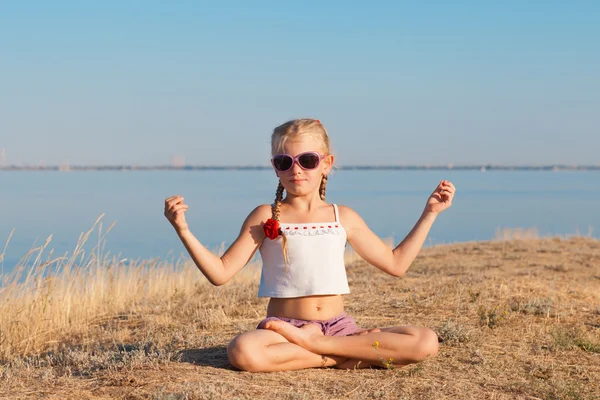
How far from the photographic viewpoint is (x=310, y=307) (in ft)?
16.3

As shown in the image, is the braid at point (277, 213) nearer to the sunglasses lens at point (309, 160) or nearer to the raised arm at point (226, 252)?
the raised arm at point (226, 252)

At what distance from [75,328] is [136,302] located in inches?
46.6

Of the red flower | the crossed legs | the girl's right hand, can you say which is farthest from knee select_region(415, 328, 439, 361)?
the girl's right hand

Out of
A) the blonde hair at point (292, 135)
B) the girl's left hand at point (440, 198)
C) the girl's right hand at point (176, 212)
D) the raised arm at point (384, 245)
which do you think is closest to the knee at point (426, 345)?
the raised arm at point (384, 245)

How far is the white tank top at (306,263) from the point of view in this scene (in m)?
Answer: 4.87

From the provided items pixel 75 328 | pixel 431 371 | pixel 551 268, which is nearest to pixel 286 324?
pixel 431 371

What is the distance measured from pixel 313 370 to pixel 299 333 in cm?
33

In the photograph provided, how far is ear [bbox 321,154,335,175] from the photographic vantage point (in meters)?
5.08

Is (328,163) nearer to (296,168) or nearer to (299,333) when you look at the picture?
(296,168)

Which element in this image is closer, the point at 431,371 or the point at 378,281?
the point at 431,371

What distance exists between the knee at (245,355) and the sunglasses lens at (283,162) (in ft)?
3.75

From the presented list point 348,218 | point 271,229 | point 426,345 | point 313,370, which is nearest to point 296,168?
point 271,229

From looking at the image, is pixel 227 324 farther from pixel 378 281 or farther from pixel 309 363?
pixel 378 281

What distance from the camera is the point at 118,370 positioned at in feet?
16.1
